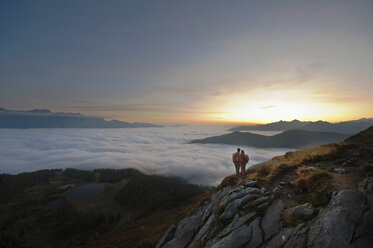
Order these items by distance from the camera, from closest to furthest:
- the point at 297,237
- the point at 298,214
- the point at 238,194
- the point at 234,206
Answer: the point at 297,237 → the point at 298,214 → the point at 234,206 → the point at 238,194

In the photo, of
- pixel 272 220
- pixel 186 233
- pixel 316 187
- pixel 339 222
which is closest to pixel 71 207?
pixel 186 233

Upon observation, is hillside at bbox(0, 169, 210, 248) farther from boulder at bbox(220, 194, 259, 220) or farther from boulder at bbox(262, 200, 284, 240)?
boulder at bbox(262, 200, 284, 240)

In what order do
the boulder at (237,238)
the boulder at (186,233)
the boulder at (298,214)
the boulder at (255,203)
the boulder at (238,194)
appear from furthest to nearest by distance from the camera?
the boulder at (186,233) → the boulder at (238,194) → the boulder at (255,203) → the boulder at (237,238) → the boulder at (298,214)

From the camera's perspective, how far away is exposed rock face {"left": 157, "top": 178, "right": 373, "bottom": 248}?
5406 millimetres

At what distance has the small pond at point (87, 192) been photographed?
15070 centimetres

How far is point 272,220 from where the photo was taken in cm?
779

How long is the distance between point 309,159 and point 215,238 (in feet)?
38.5

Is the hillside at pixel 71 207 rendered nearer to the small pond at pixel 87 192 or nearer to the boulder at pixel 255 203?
the small pond at pixel 87 192

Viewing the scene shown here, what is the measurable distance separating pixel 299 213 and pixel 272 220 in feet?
4.36

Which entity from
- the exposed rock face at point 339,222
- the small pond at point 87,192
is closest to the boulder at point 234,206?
the exposed rock face at point 339,222

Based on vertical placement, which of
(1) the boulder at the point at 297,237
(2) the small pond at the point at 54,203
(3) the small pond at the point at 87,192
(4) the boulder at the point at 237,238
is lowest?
(2) the small pond at the point at 54,203

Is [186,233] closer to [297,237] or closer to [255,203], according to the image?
[255,203]

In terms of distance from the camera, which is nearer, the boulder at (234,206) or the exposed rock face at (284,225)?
the exposed rock face at (284,225)

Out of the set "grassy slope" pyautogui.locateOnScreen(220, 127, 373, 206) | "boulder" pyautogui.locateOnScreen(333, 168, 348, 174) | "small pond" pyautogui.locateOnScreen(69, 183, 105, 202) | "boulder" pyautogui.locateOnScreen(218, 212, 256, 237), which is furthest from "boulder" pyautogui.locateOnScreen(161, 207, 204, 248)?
"small pond" pyautogui.locateOnScreen(69, 183, 105, 202)
